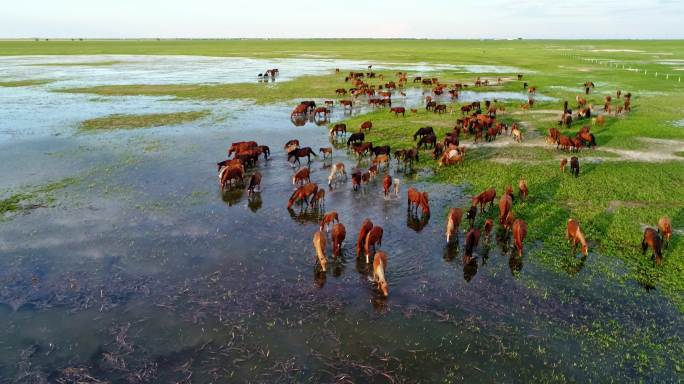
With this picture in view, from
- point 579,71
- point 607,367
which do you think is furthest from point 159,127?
point 579,71

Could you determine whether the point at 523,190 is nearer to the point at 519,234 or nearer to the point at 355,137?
the point at 519,234

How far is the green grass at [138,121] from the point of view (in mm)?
26594

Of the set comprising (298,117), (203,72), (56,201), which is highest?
(203,72)

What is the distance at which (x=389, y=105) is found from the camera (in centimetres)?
3478

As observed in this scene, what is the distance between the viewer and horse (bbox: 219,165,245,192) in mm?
16438

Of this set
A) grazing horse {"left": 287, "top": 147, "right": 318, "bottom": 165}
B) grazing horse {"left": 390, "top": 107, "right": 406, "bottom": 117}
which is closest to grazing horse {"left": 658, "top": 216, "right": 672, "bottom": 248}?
grazing horse {"left": 287, "top": 147, "right": 318, "bottom": 165}

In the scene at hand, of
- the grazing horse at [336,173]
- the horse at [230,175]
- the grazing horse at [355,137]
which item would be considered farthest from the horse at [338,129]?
the horse at [230,175]

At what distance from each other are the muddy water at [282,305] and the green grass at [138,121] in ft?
42.2

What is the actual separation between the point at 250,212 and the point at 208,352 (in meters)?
6.75

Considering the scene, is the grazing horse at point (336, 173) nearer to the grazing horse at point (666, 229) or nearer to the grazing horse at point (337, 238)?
the grazing horse at point (337, 238)

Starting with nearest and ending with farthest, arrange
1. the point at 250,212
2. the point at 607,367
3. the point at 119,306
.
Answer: the point at 607,367 → the point at 119,306 → the point at 250,212

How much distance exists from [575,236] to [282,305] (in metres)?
7.81

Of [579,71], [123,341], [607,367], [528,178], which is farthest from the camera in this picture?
[579,71]

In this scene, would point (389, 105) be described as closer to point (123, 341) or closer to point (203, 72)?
point (123, 341)
